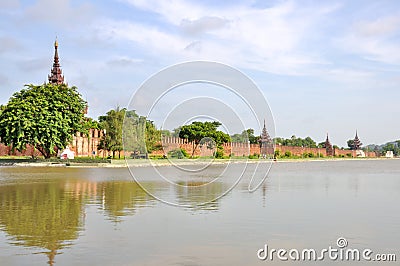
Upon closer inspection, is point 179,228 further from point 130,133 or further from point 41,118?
point 41,118

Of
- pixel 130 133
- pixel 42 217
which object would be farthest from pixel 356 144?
pixel 42 217

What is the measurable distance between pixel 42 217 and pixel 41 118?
32187 mm

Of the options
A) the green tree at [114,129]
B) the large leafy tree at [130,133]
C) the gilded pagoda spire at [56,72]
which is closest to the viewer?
the large leafy tree at [130,133]

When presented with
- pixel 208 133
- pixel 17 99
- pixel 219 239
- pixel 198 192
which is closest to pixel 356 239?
pixel 219 239

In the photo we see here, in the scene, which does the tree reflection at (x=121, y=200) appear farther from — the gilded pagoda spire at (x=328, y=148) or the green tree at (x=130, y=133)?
the gilded pagoda spire at (x=328, y=148)

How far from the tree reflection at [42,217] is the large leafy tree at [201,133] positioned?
57265 millimetres

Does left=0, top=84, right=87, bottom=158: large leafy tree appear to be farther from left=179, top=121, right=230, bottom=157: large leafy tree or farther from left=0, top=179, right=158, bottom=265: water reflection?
left=179, top=121, right=230, bottom=157: large leafy tree

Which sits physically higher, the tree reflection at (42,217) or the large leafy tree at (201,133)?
the large leafy tree at (201,133)

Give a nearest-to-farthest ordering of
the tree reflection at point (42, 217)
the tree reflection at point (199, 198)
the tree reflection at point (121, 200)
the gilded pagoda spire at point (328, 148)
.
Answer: the tree reflection at point (42, 217) < the tree reflection at point (121, 200) < the tree reflection at point (199, 198) < the gilded pagoda spire at point (328, 148)

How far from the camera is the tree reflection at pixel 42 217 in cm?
956

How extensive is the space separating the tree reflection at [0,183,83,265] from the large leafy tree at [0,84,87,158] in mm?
24358

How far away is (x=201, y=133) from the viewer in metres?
77.6

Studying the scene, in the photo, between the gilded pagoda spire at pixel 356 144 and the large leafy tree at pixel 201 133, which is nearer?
the large leafy tree at pixel 201 133

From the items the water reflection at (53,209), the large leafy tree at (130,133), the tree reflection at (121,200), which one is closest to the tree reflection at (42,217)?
the water reflection at (53,209)
